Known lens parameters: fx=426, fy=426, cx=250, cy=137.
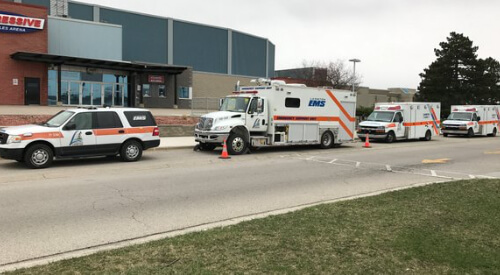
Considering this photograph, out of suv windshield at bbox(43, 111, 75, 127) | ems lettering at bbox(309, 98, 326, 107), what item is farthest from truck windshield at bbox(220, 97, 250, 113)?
suv windshield at bbox(43, 111, 75, 127)

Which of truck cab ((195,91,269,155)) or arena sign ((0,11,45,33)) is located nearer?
truck cab ((195,91,269,155))

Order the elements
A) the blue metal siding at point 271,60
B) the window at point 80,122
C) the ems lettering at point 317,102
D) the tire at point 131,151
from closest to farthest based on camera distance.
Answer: the window at point 80,122 → the tire at point 131,151 → the ems lettering at point 317,102 → the blue metal siding at point 271,60

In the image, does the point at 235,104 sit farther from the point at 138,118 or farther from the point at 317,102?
the point at 138,118

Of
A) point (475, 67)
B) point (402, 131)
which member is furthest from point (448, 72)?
point (402, 131)

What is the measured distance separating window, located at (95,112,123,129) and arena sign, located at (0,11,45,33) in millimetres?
24439

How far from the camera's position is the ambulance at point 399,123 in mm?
25219

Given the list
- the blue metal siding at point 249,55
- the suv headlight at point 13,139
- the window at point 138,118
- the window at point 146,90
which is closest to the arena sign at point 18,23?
the window at point 146,90

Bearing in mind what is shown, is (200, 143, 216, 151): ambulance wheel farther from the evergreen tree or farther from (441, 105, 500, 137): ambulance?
the evergreen tree

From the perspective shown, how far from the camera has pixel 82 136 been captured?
1309 centimetres

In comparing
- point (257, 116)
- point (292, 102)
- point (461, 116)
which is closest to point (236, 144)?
point (257, 116)

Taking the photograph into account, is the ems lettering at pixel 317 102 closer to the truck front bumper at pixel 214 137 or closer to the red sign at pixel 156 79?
the truck front bumper at pixel 214 137

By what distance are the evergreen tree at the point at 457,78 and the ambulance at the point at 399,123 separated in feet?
121

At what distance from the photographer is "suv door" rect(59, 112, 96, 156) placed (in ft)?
42.0

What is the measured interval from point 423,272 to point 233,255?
1.95m
